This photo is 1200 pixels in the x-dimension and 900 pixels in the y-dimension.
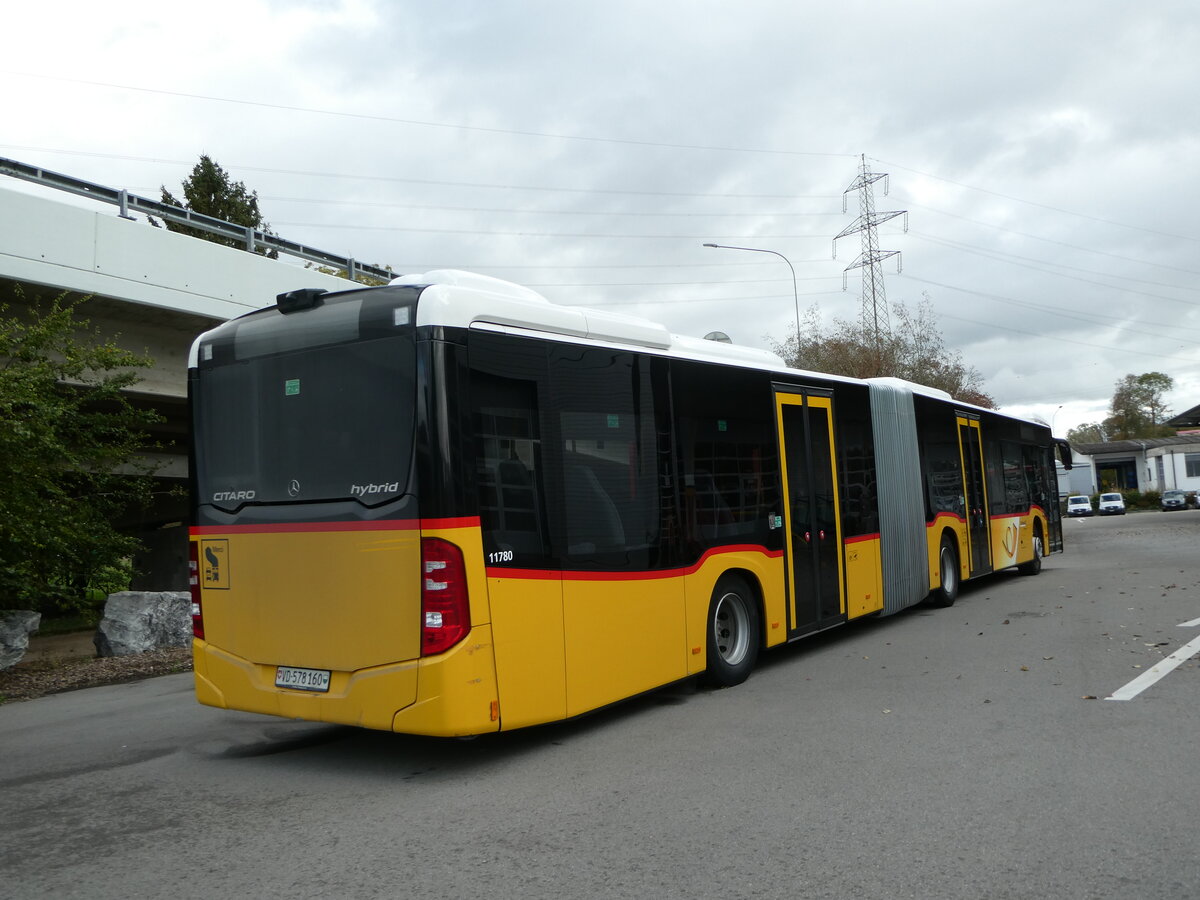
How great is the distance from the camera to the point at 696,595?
8023mm

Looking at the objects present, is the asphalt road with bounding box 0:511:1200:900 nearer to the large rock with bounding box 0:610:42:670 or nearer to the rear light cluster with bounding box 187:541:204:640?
the rear light cluster with bounding box 187:541:204:640

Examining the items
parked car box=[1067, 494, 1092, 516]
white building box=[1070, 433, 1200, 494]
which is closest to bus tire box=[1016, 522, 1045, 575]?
parked car box=[1067, 494, 1092, 516]

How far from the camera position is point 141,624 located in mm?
13852

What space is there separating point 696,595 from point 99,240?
33.8 ft

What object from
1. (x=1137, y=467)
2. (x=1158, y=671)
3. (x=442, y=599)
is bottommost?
(x=1158, y=671)

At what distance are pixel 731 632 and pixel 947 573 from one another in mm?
6469

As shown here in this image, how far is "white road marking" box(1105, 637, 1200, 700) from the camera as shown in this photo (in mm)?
7461

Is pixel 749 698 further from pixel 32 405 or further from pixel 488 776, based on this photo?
pixel 32 405

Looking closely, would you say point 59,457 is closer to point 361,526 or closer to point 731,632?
point 361,526

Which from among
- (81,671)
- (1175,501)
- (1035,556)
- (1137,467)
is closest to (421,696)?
(81,671)

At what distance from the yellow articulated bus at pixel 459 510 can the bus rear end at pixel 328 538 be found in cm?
2

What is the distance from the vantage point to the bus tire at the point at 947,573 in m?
13.8

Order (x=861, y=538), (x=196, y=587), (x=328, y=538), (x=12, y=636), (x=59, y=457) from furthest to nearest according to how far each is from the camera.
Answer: (x=59, y=457), (x=12, y=636), (x=861, y=538), (x=196, y=587), (x=328, y=538)

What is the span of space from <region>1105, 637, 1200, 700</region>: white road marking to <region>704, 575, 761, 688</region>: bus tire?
9.31 ft
